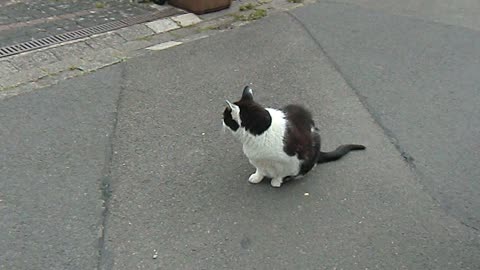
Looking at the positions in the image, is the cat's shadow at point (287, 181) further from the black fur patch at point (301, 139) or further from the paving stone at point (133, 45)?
the paving stone at point (133, 45)

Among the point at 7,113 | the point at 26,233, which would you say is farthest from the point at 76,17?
the point at 26,233

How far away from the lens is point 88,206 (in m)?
2.91

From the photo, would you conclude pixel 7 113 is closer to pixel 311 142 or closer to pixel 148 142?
pixel 148 142

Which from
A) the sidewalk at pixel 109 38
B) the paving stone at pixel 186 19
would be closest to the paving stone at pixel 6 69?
the sidewalk at pixel 109 38

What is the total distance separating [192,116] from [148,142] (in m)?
0.53

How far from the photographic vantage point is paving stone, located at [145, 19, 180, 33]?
5578 mm

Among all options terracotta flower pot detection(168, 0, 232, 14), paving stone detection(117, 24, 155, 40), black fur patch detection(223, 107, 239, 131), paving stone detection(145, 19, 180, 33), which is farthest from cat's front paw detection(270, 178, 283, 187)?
terracotta flower pot detection(168, 0, 232, 14)

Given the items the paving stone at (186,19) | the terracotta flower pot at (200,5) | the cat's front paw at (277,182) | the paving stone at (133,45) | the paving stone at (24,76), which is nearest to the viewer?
the cat's front paw at (277,182)

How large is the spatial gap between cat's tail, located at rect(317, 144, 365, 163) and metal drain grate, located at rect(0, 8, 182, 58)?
329 centimetres

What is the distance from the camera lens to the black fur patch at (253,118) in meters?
2.82

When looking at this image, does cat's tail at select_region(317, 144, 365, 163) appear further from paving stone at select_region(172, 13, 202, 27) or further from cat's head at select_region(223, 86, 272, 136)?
paving stone at select_region(172, 13, 202, 27)

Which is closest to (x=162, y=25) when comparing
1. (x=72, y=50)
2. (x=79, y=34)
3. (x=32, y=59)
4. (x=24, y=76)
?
(x=79, y=34)

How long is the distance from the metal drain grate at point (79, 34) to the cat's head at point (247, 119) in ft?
9.99

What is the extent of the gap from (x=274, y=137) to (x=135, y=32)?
321 centimetres
